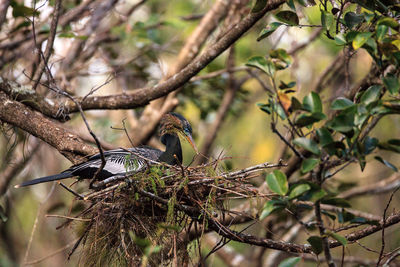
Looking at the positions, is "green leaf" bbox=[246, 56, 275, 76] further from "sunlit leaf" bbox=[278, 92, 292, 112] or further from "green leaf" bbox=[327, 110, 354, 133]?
"green leaf" bbox=[327, 110, 354, 133]

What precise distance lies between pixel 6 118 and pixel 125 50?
12.4 ft

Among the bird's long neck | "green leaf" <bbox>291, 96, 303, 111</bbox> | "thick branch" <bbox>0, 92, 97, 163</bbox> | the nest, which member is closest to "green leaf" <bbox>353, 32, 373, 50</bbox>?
"green leaf" <bbox>291, 96, 303, 111</bbox>

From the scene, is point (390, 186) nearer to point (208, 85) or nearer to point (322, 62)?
point (208, 85)

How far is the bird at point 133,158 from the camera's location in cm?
374

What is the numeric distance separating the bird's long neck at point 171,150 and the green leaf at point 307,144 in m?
2.40

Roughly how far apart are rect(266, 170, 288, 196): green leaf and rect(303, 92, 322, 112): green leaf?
333 mm

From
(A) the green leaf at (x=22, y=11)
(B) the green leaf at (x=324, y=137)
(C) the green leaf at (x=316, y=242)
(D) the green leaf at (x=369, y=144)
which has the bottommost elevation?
(C) the green leaf at (x=316, y=242)

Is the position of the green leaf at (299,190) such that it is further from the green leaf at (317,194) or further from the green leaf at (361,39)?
the green leaf at (361,39)

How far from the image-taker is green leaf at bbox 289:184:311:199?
2193 mm

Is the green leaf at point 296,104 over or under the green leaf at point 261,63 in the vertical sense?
under

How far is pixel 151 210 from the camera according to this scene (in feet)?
11.1

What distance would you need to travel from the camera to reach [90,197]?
10.8ft

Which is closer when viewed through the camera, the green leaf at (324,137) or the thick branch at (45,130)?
the green leaf at (324,137)

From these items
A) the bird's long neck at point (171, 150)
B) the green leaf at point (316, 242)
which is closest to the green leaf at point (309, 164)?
the green leaf at point (316, 242)
